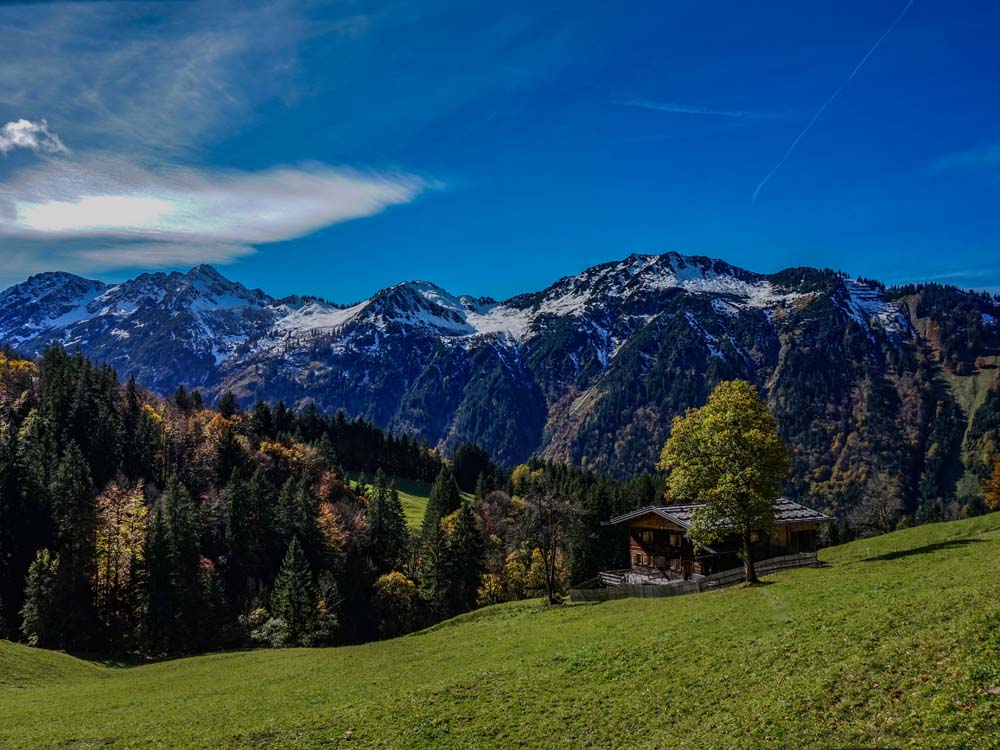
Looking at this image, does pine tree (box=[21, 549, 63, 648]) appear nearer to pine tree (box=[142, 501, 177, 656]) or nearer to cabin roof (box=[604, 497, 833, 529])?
pine tree (box=[142, 501, 177, 656])

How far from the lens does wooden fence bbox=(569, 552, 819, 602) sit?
4966 cm

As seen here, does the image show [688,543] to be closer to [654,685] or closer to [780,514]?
[780,514]

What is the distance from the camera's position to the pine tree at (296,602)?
8019 centimetres

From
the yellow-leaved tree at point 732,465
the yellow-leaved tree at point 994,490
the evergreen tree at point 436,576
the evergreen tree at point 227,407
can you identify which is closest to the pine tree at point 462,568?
the evergreen tree at point 436,576

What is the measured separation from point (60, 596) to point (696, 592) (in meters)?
73.2

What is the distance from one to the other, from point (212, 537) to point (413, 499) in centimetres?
7485

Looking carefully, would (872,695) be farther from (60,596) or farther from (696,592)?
(60,596)

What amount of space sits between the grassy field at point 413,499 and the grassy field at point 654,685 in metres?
98.1

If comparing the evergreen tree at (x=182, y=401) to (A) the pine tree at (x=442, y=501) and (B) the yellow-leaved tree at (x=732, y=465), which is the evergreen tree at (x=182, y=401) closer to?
(A) the pine tree at (x=442, y=501)

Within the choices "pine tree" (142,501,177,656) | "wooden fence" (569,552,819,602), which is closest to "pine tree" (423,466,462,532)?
"pine tree" (142,501,177,656)

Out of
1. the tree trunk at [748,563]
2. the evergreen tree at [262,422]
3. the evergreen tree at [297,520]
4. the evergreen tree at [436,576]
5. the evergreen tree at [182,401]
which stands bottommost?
the evergreen tree at [436,576]

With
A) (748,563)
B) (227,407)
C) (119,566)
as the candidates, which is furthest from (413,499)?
(748,563)

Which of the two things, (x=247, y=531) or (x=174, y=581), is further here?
(x=247, y=531)

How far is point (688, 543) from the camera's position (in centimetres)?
6556
